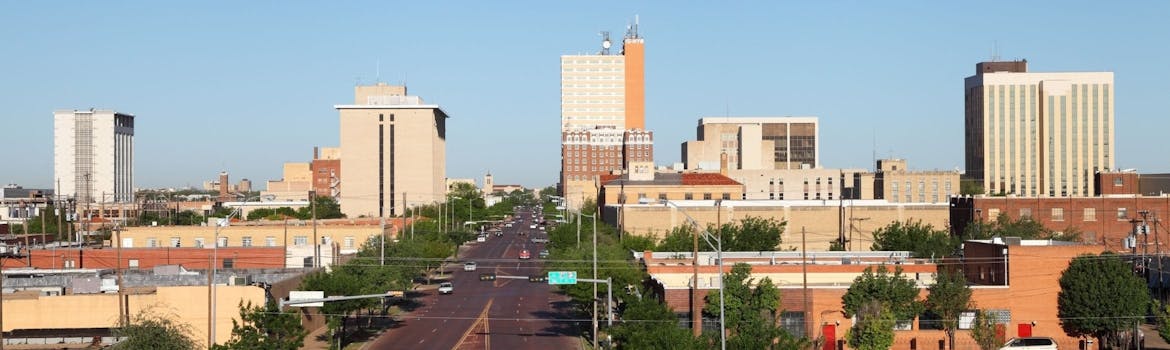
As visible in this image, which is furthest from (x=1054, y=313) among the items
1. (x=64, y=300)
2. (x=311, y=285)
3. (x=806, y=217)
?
(x=806, y=217)

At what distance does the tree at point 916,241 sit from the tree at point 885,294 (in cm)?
2634

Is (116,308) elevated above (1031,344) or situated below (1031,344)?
above

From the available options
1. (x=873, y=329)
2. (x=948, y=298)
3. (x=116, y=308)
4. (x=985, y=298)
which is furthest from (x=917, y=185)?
(x=116, y=308)

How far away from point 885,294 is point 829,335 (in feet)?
11.1

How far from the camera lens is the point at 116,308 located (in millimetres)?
65875

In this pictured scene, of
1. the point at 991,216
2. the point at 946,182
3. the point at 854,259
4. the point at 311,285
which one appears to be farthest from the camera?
the point at 946,182

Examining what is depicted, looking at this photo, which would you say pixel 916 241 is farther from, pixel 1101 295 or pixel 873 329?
pixel 873 329

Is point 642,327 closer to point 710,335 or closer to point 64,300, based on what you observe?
point 710,335

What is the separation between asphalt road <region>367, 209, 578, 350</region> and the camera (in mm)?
70938

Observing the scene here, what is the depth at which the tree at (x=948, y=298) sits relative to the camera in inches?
2452

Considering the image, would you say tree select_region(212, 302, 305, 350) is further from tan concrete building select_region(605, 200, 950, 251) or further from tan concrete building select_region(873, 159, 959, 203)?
tan concrete building select_region(873, 159, 959, 203)

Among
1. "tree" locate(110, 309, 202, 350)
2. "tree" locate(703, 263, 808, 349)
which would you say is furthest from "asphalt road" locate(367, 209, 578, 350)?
"tree" locate(110, 309, 202, 350)

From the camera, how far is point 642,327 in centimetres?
5494

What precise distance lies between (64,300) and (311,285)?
44.4ft
